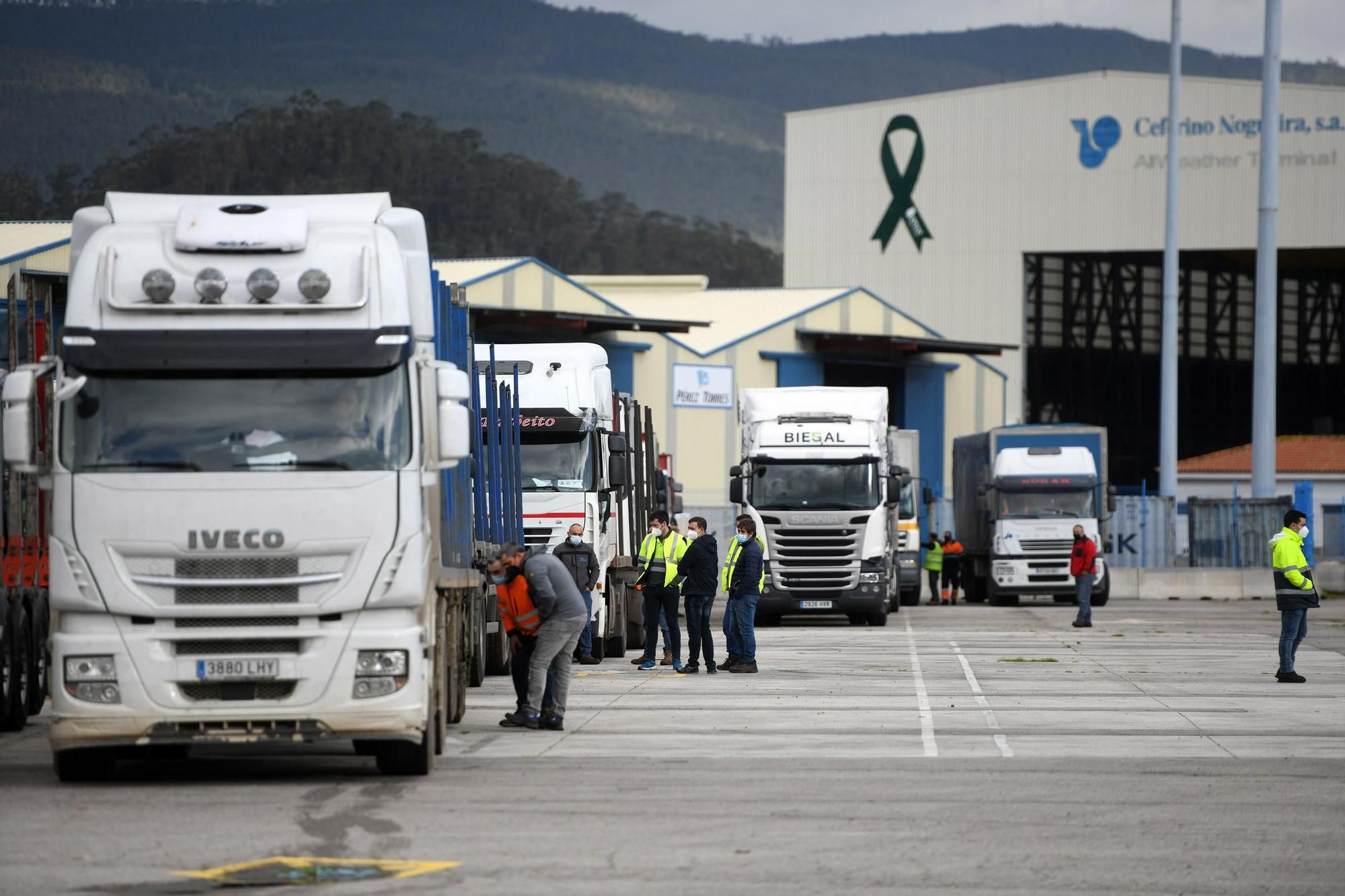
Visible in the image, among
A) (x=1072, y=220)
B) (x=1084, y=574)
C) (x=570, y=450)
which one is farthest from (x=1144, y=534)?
(x=570, y=450)

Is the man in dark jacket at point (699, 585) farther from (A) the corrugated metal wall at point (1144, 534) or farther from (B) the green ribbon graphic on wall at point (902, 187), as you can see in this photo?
(B) the green ribbon graphic on wall at point (902, 187)

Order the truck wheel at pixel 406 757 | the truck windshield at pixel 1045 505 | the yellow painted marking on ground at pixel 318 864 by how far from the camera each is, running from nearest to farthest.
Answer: the yellow painted marking on ground at pixel 318 864 < the truck wheel at pixel 406 757 < the truck windshield at pixel 1045 505

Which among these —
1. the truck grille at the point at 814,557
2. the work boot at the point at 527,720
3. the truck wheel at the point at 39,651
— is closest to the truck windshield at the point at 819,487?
the truck grille at the point at 814,557

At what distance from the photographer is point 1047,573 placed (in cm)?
4394

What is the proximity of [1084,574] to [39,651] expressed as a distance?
21.7 m

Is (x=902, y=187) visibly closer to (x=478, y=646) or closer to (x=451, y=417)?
(x=478, y=646)

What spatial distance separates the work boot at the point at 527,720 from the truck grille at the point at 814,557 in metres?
17.2

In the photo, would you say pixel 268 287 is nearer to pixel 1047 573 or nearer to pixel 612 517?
pixel 612 517

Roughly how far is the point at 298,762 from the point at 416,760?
138 cm

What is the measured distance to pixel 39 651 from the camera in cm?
1689

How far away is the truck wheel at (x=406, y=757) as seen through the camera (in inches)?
504

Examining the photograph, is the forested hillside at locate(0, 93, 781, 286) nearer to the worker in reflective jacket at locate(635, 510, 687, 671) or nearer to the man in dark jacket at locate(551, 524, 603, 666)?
the worker in reflective jacket at locate(635, 510, 687, 671)

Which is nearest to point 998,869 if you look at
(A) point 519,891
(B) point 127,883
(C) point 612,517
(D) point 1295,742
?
(A) point 519,891

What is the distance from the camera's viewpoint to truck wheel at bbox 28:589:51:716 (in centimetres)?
1667
